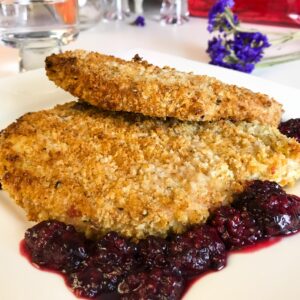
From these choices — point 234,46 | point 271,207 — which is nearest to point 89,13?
point 234,46

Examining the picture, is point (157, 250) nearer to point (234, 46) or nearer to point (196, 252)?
point (196, 252)

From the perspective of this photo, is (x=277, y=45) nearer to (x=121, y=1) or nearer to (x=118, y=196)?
(x=121, y=1)

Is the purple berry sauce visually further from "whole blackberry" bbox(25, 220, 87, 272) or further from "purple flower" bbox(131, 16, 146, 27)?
"purple flower" bbox(131, 16, 146, 27)

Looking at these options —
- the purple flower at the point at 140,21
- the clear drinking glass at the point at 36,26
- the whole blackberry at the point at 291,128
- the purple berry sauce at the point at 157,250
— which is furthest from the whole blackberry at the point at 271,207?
the purple flower at the point at 140,21

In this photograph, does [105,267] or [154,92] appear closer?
[105,267]

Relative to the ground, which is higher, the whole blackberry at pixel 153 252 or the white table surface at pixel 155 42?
the whole blackberry at pixel 153 252

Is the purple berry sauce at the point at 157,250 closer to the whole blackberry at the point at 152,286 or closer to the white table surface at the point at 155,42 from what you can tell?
the whole blackberry at the point at 152,286
